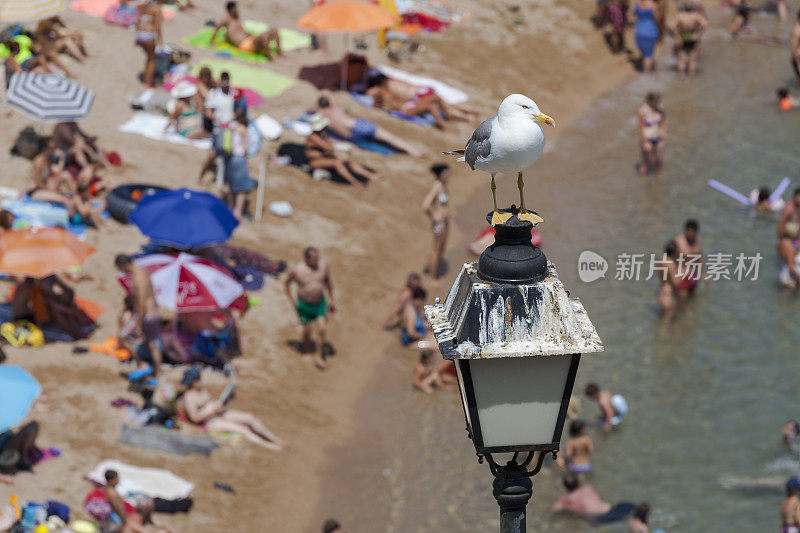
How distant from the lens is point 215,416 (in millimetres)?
14117

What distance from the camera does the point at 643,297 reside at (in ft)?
58.1

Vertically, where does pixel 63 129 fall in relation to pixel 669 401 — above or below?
above

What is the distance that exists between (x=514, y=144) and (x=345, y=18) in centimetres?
1724

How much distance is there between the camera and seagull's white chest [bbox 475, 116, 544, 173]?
478 cm

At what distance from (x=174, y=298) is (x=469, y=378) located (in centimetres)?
1073

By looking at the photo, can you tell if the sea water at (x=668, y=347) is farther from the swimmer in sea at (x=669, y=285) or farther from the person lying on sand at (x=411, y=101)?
the person lying on sand at (x=411, y=101)

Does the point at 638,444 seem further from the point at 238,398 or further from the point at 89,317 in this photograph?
the point at 89,317

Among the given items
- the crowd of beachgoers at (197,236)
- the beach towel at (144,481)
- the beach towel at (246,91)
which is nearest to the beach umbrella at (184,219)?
the crowd of beachgoers at (197,236)

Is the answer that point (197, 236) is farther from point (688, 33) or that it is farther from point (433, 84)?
point (688, 33)

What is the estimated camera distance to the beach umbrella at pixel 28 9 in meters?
20.0

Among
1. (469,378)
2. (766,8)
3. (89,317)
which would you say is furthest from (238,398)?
(766,8)

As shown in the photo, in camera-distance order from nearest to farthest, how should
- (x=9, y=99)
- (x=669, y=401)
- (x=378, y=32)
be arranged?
(x=669, y=401) < (x=9, y=99) < (x=378, y=32)

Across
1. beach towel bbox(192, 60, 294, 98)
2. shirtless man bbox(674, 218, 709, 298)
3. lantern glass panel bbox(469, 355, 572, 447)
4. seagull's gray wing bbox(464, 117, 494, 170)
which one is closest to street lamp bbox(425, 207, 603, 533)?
lantern glass panel bbox(469, 355, 572, 447)

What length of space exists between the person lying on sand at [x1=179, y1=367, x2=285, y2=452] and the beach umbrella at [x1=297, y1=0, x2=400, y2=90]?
906 centimetres
